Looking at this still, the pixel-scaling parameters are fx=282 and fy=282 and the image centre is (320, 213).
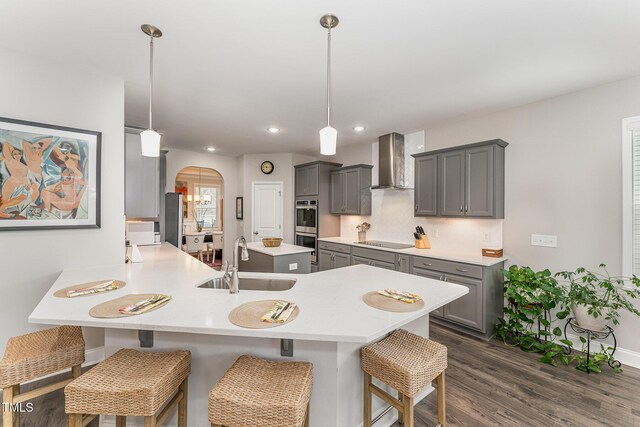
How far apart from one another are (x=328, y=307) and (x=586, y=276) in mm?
2627

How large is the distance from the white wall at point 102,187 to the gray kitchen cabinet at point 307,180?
3219mm

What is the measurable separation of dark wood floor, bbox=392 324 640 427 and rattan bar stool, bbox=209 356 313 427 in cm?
114

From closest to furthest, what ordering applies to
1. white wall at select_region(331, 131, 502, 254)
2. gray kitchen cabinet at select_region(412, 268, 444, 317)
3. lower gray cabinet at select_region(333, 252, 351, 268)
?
1. gray kitchen cabinet at select_region(412, 268, 444, 317)
2. white wall at select_region(331, 131, 502, 254)
3. lower gray cabinet at select_region(333, 252, 351, 268)

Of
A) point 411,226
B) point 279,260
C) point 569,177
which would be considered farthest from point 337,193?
point 569,177

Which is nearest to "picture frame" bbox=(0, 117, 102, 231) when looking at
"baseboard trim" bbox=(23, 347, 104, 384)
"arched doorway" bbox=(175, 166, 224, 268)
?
"baseboard trim" bbox=(23, 347, 104, 384)

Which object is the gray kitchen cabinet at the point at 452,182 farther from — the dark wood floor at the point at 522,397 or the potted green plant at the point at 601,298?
the dark wood floor at the point at 522,397

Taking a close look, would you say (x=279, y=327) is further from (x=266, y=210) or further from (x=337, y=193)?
(x=266, y=210)

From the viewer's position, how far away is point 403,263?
3656mm

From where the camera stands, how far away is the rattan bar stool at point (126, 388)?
1.23m

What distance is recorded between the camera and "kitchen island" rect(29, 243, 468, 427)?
1268mm

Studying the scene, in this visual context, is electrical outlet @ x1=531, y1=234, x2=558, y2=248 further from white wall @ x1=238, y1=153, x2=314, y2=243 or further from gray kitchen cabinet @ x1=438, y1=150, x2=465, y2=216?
white wall @ x1=238, y1=153, x2=314, y2=243

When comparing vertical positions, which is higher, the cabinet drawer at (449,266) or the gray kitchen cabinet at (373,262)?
the cabinet drawer at (449,266)

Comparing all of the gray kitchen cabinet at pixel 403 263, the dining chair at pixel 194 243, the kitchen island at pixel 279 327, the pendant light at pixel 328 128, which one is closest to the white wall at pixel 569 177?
the gray kitchen cabinet at pixel 403 263

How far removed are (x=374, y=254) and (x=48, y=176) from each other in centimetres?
355
